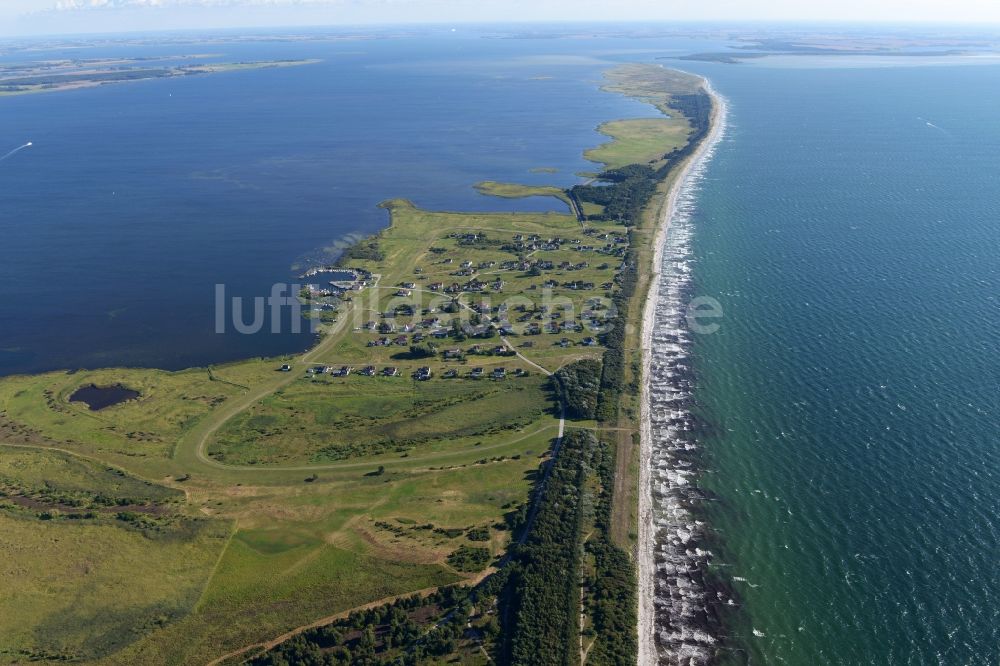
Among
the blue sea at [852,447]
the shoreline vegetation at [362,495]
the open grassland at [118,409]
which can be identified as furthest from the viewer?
the open grassland at [118,409]

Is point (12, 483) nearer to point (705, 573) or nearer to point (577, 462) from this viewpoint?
point (577, 462)

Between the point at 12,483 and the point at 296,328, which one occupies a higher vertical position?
the point at 296,328

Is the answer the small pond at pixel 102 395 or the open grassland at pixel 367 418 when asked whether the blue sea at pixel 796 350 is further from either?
Answer: the open grassland at pixel 367 418

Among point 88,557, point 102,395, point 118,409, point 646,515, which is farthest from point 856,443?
point 102,395

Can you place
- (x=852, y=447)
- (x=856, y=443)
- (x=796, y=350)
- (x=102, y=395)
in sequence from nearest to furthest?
(x=852, y=447)
(x=856, y=443)
(x=102, y=395)
(x=796, y=350)

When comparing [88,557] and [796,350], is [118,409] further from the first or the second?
[796,350]

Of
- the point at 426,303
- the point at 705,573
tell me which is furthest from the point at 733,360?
the point at 426,303

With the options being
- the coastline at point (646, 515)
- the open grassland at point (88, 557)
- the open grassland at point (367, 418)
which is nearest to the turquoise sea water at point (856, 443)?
the coastline at point (646, 515)
